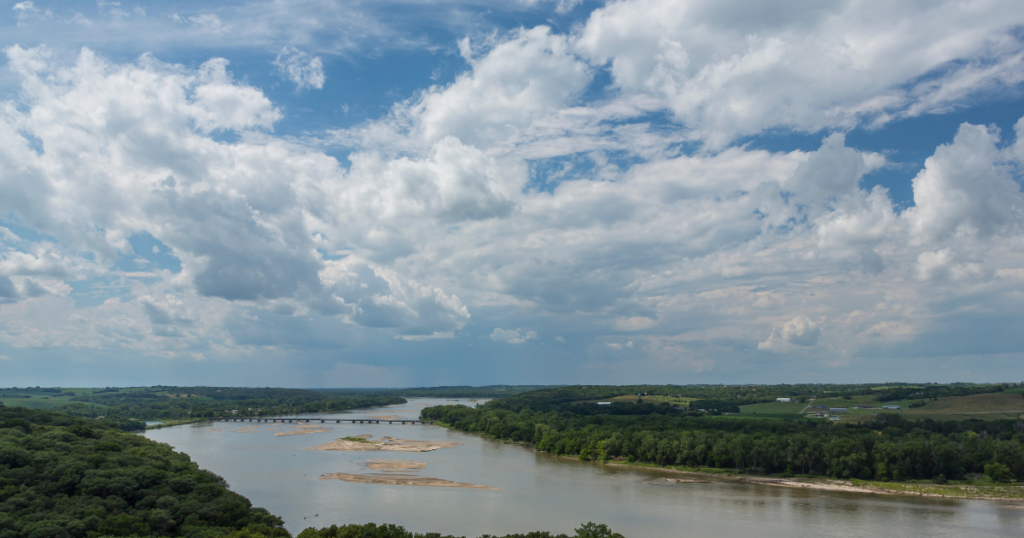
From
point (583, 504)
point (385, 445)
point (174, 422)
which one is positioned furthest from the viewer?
point (174, 422)

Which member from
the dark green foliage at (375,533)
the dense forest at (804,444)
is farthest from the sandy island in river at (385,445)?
the dark green foliage at (375,533)

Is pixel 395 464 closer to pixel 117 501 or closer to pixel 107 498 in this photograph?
pixel 107 498

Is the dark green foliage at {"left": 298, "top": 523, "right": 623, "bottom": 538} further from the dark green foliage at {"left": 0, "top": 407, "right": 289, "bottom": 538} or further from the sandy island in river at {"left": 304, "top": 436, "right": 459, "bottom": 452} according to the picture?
the sandy island in river at {"left": 304, "top": 436, "right": 459, "bottom": 452}

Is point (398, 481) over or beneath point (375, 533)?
beneath

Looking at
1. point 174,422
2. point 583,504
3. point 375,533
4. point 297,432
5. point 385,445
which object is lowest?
point 174,422

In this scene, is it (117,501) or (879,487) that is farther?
(879,487)

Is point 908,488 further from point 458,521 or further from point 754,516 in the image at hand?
point 458,521

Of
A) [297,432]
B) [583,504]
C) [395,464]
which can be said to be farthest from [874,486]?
[297,432]

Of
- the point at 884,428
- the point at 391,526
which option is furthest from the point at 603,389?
the point at 391,526

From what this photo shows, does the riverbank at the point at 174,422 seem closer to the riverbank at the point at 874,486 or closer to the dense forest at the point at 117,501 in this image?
the dense forest at the point at 117,501
